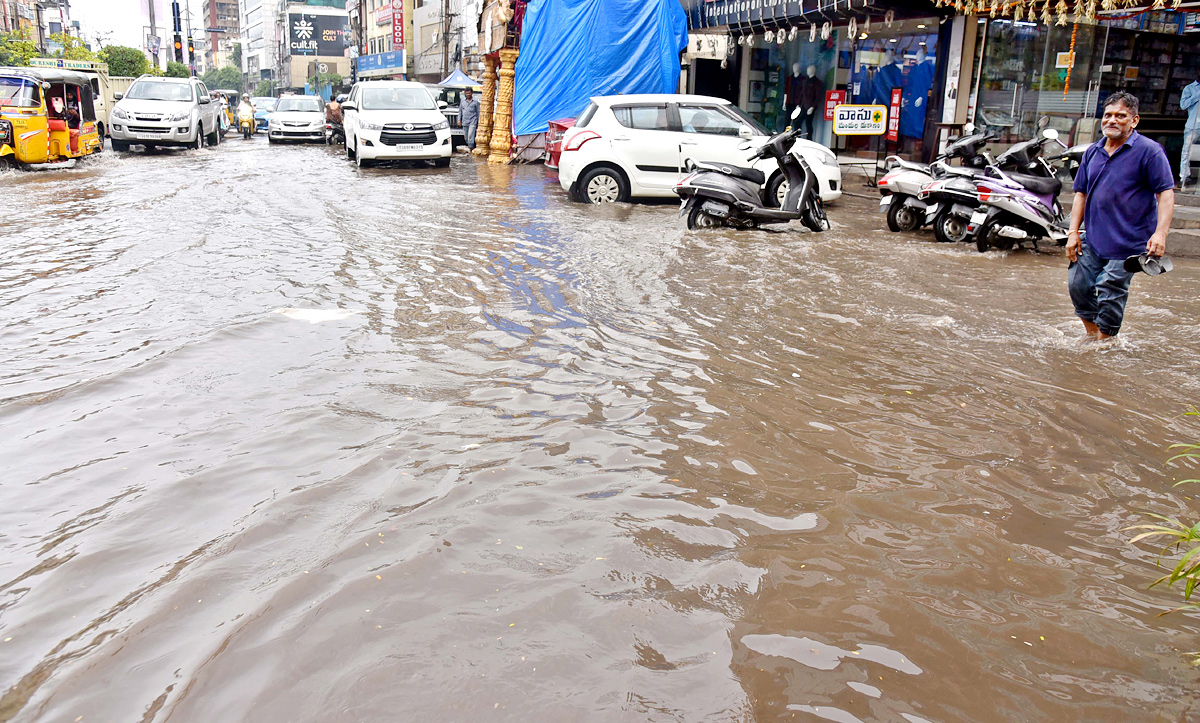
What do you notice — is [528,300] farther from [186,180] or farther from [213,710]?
[186,180]

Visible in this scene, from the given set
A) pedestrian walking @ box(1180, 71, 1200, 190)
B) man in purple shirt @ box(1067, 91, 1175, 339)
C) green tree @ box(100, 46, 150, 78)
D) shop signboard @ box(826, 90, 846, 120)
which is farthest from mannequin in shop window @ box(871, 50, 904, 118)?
green tree @ box(100, 46, 150, 78)

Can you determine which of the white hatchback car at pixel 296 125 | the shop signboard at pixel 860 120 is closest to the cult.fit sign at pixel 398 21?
the white hatchback car at pixel 296 125

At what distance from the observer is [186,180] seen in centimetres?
1530

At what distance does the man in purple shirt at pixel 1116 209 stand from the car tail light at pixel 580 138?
26.6ft

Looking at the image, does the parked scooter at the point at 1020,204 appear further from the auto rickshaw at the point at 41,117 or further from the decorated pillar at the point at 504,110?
the auto rickshaw at the point at 41,117

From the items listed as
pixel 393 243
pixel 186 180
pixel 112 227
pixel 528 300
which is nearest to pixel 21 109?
pixel 186 180

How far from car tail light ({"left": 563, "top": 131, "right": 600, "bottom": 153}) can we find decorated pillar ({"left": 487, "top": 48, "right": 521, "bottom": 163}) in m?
7.84

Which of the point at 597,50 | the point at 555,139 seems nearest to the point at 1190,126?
the point at 555,139

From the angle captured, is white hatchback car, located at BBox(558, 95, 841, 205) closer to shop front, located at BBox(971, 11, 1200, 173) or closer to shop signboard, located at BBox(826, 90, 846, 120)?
shop front, located at BBox(971, 11, 1200, 173)

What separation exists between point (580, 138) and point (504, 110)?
28.0 ft

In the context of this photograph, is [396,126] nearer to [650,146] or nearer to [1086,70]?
[650,146]

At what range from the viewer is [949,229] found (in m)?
10.2

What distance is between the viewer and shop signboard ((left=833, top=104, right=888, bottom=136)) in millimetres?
16391

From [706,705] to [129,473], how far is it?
252 centimetres
